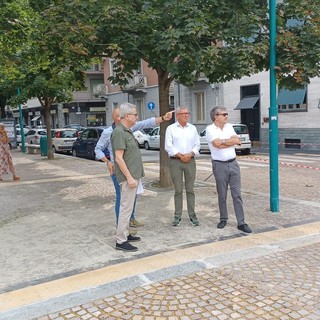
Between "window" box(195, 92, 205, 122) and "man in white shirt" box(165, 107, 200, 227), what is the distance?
21.5m

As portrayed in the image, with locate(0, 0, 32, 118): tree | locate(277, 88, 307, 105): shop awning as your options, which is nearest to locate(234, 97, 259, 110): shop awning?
locate(277, 88, 307, 105): shop awning

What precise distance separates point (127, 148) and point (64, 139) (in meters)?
17.4

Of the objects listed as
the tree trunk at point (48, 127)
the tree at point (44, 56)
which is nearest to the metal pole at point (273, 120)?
the tree at point (44, 56)

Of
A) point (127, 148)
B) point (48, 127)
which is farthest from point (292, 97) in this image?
point (127, 148)

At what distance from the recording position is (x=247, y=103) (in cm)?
2314

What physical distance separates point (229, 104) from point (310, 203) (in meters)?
17.8

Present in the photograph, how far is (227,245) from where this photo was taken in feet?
17.2

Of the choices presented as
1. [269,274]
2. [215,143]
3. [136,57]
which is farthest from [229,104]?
[269,274]

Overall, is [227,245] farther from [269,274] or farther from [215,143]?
[215,143]

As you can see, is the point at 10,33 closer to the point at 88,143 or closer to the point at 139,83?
the point at 88,143

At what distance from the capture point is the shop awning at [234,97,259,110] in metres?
22.7

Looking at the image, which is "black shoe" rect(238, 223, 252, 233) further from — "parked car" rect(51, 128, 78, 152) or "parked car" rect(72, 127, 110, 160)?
"parked car" rect(51, 128, 78, 152)

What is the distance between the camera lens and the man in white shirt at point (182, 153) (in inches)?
234

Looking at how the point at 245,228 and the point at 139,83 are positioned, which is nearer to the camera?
the point at 245,228
